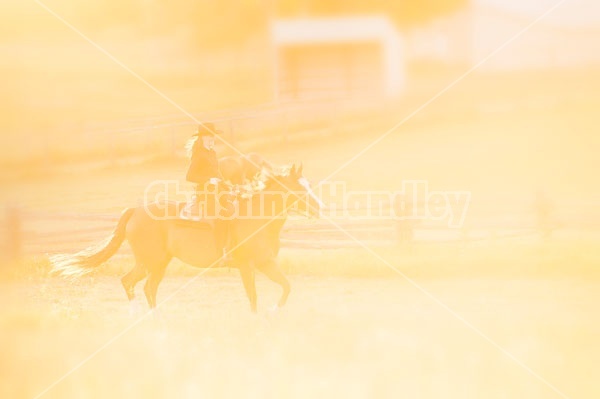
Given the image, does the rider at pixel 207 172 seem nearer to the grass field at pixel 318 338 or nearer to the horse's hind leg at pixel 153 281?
the horse's hind leg at pixel 153 281

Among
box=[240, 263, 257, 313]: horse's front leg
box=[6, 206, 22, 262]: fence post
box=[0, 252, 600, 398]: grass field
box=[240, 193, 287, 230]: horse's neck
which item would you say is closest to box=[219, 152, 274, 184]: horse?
box=[240, 193, 287, 230]: horse's neck

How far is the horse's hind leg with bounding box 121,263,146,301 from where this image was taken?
18.4 ft

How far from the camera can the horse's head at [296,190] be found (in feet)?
17.3

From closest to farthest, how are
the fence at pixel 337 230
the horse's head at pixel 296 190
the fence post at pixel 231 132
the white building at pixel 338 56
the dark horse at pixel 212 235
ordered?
the horse's head at pixel 296 190 < the dark horse at pixel 212 235 < the white building at pixel 338 56 < the fence post at pixel 231 132 < the fence at pixel 337 230

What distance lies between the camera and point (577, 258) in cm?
607

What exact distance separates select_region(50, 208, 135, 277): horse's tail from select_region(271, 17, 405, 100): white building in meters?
1.69

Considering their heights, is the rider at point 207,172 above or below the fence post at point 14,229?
above

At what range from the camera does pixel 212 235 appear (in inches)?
214

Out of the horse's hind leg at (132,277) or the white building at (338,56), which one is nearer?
the horse's hind leg at (132,277)

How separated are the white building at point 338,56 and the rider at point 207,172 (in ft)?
3.18

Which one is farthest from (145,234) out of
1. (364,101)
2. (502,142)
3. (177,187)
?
(502,142)

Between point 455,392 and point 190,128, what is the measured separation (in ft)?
9.45

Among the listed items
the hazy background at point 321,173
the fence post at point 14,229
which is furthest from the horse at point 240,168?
the fence post at point 14,229

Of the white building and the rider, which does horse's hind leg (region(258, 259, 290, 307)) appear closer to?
the rider
